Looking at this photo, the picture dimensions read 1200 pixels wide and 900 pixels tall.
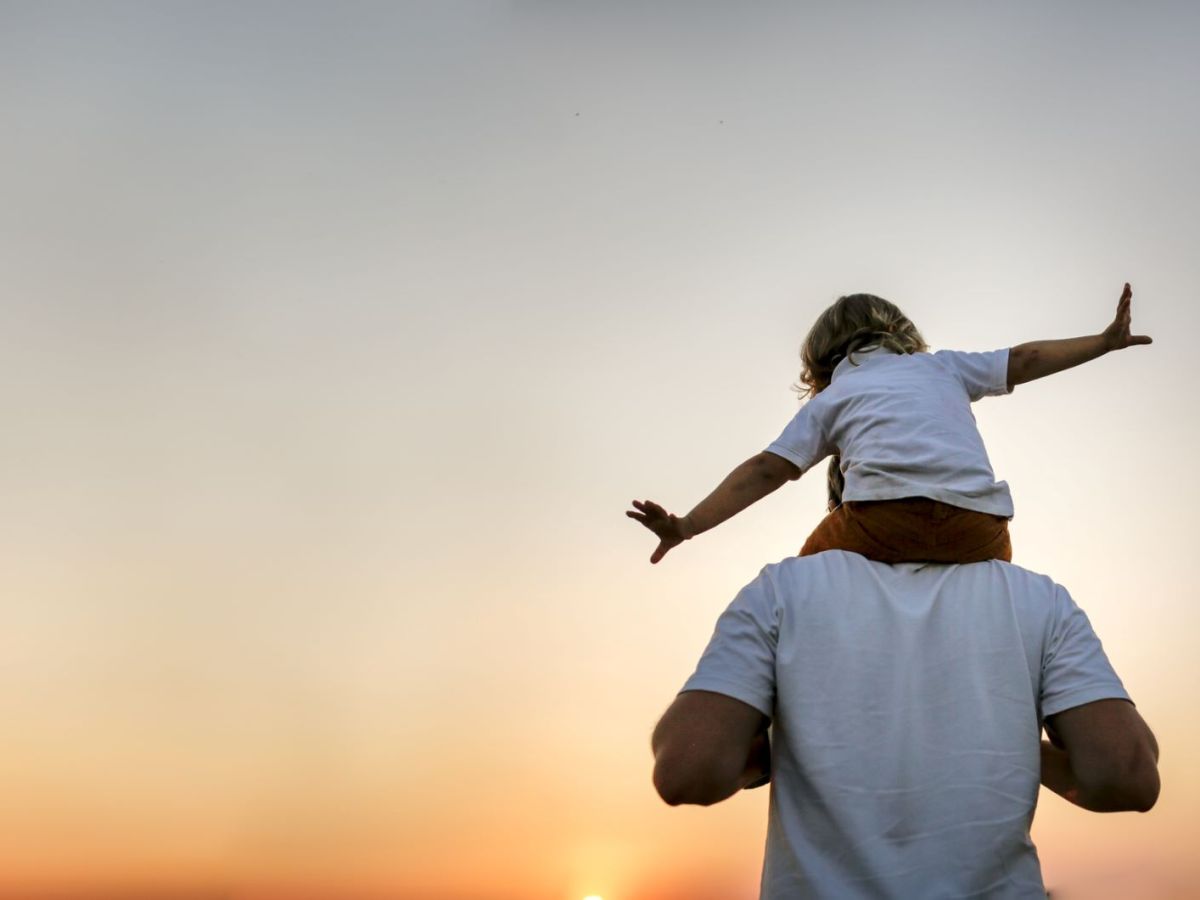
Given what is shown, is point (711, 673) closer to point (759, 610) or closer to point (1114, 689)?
point (759, 610)

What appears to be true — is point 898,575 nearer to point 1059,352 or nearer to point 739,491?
point 739,491

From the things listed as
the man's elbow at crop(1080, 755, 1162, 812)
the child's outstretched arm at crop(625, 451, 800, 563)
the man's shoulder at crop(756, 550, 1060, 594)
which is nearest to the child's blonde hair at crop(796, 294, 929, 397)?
the child's outstretched arm at crop(625, 451, 800, 563)

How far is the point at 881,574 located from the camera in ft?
8.25

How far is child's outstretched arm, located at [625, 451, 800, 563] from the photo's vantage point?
Result: 113 inches

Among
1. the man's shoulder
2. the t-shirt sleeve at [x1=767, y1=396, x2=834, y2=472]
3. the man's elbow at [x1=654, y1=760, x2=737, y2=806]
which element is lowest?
the man's elbow at [x1=654, y1=760, x2=737, y2=806]

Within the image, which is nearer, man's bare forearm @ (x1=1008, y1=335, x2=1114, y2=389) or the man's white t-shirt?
the man's white t-shirt

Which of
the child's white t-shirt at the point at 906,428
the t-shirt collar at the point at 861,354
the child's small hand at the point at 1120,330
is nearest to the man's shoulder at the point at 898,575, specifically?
the child's white t-shirt at the point at 906,428

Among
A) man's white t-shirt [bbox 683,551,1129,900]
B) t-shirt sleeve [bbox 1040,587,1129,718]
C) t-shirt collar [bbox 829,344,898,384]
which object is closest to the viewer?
man's white t-shirt [bbox 683,551,1129,900]

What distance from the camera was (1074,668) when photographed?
234cm

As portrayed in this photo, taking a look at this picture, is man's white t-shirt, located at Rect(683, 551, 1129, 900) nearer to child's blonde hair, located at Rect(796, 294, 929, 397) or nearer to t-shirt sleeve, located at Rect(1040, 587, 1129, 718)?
t-shirt sleeve, located at Rect(1040, 587, 1129, 718)

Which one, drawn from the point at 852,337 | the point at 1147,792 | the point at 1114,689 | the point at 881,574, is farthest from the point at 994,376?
the point at 1147,792

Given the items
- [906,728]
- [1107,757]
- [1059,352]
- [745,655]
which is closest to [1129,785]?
[1107,757]

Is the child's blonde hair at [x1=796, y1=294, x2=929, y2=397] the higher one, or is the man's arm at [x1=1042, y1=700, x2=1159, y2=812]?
the child's blonde hair at [x1=796, y1=294, x2=929, y2=397]

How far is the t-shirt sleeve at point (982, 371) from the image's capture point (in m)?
2.93
